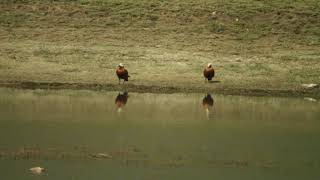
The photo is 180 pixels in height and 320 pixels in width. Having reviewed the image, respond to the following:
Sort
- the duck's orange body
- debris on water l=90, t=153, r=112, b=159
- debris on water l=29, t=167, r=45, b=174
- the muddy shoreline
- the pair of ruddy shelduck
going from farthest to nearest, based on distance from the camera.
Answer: the duck's orange body
the pair of ruddy shelduck
the muddy shoreline
debris on water l=90, t=153, r=112, b=159
debris on water l=29, t=167, r=45, b=174

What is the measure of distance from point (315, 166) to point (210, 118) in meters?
5.87

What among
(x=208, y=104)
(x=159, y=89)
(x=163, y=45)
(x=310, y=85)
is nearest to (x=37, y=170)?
(x=208, y=104)

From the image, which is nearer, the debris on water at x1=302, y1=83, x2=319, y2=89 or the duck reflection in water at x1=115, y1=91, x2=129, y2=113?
the duck reflection in water at x1=115, y1=91, x2=129, y2=113

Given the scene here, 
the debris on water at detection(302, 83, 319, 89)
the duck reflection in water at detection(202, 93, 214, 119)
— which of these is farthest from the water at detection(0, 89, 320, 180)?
the debris on water at detection(302, 83, 319, 89)

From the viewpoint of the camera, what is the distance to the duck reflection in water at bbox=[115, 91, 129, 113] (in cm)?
2364

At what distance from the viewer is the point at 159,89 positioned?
27500 mm

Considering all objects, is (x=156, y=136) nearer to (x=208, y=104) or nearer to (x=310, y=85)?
(x=208, y=104)

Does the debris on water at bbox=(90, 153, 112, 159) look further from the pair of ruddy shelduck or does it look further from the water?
the pair of ruddy shelduck

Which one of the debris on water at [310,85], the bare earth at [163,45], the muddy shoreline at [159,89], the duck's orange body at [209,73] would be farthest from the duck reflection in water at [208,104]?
the debris on water at [310,85]

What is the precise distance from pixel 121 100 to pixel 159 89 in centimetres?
268

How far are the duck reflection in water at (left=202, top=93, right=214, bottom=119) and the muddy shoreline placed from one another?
81 cm

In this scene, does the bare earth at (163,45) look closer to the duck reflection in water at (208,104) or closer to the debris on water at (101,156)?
the duck reflection in water at (208,104)

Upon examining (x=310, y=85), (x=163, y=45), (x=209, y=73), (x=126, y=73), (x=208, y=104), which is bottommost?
(x=208, y=104)

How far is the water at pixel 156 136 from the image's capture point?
52.5 feet
